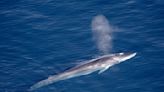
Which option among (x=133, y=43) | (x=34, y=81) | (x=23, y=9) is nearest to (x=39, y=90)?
(x=34, y=81)

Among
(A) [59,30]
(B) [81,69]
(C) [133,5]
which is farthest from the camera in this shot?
(C) [133,5]

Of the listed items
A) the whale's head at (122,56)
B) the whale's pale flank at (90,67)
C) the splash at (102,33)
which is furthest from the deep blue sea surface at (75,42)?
the whale's head at (122,56)

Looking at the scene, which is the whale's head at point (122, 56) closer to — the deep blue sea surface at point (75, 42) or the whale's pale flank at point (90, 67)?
the whale's pale flank at point (90, 67)

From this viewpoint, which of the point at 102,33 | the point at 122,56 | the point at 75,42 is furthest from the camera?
the point at 102,33

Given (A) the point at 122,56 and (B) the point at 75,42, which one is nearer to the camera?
(A) the point at 122,56

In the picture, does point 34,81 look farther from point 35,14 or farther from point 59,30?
point 35,14

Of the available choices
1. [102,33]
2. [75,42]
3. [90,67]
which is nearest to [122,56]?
[90,67]

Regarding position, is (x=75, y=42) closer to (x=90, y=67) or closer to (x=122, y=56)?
(x=122, y=56)
